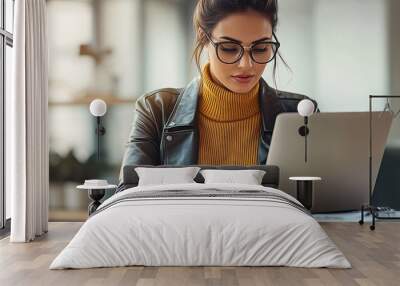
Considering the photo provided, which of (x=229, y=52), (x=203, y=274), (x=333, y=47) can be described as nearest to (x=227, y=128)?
(x=229, y=52)

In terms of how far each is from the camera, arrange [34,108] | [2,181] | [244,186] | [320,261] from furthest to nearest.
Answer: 1. [2,181]
2. [34,108]
3. [244,186]
4. [320,261]

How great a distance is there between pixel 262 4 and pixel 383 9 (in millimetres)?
1327

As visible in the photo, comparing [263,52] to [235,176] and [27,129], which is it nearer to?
[235,176]

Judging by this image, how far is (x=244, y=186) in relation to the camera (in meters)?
5.25

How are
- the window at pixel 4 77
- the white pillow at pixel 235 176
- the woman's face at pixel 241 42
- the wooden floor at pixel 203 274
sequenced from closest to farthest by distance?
the wooden floor at pixel 203 274 → the white pillow at pixel 235 176 → the window at pixel 4 77 → the woman's face at pixel 241 42

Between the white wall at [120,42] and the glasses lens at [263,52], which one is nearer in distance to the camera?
the glasses lens at [263,52]

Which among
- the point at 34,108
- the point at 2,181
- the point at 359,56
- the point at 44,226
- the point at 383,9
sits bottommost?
the point at 44,226

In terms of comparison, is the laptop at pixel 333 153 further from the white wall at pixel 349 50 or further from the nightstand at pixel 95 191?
the nightstand at pixel 95 191

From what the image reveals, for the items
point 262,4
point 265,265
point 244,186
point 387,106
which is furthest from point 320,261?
point 262,4

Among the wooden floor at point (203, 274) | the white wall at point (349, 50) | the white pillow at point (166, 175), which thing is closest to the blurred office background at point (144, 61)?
the white wall at point (349, 50)

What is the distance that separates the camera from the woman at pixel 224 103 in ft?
21.3

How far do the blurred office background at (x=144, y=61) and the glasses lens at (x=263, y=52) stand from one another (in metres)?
0.13

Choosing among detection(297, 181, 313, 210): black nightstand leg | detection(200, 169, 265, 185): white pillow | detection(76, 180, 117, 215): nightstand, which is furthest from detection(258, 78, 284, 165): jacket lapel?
detection(76, 180, 117, 215): nightstand

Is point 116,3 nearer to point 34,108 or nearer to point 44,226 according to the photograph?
point 34,108
